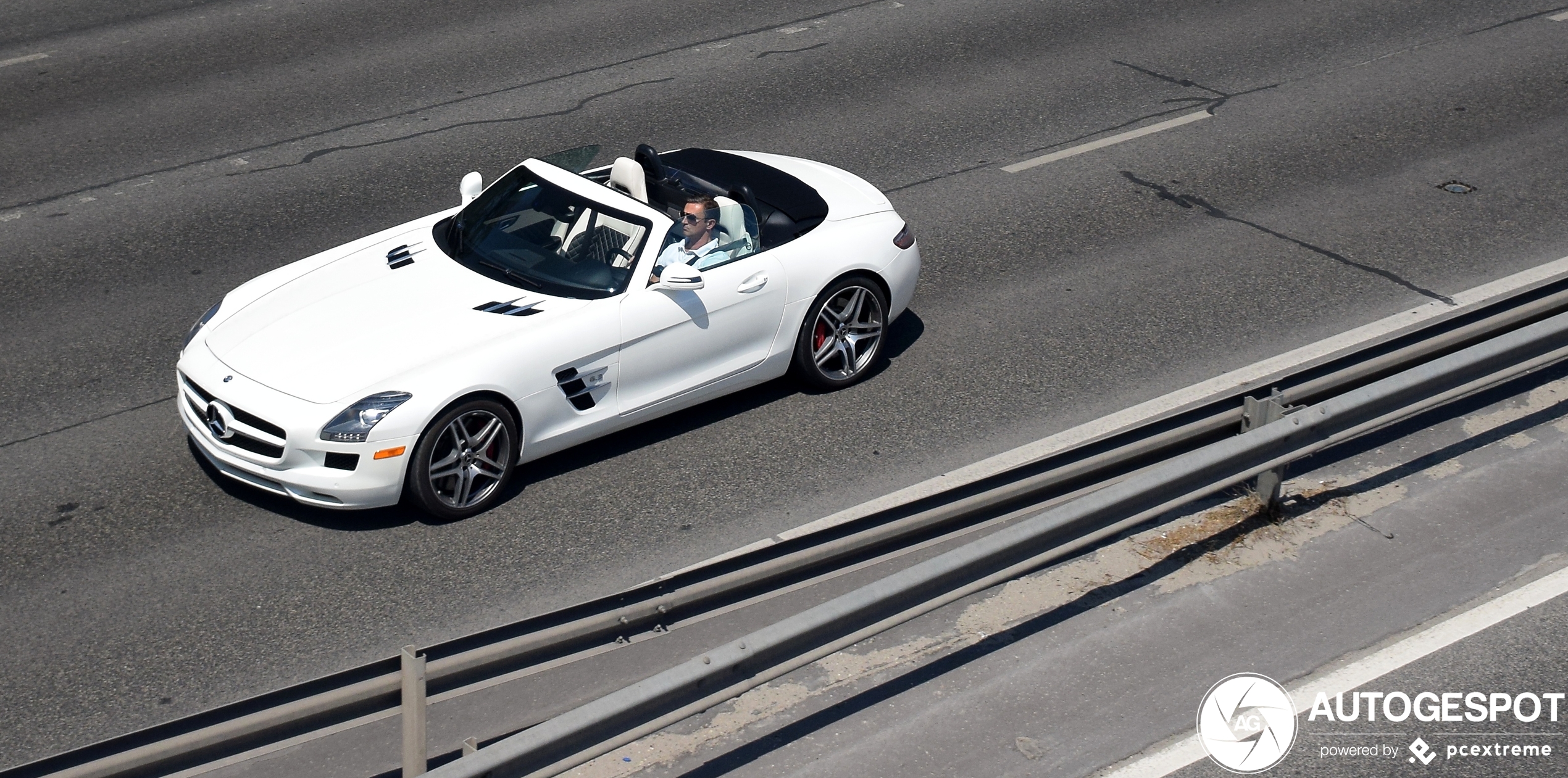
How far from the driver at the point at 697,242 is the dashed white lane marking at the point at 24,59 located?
28.1ft

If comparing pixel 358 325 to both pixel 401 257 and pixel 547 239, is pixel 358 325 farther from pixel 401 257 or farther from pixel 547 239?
pixel 547 239

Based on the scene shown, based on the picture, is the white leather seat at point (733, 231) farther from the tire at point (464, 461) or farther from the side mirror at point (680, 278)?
the tire at point (464, 461)

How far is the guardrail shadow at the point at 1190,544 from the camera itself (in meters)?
5.24

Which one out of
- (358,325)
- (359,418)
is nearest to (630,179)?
(358,325)

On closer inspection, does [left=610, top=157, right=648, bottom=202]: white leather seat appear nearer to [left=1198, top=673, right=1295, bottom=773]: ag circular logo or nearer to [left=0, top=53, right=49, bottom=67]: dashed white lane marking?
[left=1198, top=673, right=1295, bottom=773]: ag circular logo

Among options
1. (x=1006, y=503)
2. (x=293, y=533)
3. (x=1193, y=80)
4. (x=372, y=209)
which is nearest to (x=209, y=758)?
(x=293, y=533)

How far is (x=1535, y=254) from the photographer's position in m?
9.41

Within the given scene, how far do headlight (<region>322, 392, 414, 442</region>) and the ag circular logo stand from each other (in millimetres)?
3833

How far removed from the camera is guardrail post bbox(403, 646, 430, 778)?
4.28m

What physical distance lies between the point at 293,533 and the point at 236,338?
1.13 metres

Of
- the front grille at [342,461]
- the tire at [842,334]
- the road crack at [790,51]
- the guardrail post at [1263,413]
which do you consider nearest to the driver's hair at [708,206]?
the tire at [842,334]

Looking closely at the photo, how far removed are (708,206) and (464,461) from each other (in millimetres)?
2053

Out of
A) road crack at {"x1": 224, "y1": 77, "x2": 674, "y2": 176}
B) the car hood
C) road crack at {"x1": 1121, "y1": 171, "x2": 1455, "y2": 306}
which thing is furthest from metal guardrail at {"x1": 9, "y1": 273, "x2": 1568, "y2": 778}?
road crack at {"x1": 224, "y1": 77, "x2": 674, "y2": 176}

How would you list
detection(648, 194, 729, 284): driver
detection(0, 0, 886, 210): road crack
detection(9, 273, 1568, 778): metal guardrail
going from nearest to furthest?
detection(9, 273, 1568, 778): metal guardrail < detection(648, 194, 729, 284): driver < detection(0, 0, 886, 210): road crack
